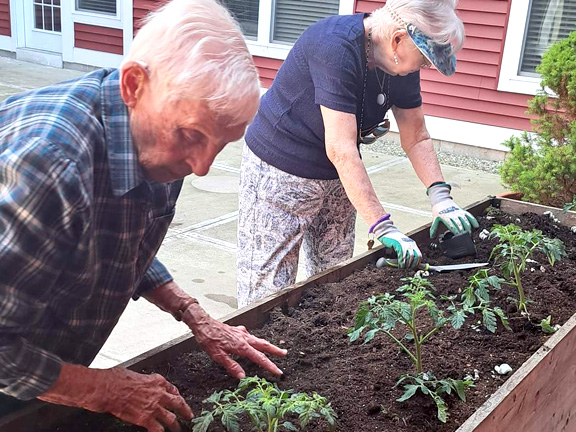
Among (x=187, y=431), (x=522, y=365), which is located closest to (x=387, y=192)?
(x=522, y=365)

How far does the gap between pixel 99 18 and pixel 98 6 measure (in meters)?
0.42

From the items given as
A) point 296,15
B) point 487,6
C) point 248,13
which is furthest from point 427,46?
point 248,13

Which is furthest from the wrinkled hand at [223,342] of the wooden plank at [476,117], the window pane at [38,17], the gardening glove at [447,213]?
the window pane at [38,17]

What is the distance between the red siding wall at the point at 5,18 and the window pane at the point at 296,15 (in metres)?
6.14

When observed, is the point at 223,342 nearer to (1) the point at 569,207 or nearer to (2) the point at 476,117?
(1) the point at 569,207

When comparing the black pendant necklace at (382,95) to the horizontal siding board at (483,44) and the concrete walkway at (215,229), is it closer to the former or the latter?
the concrete walkway at (215,229)

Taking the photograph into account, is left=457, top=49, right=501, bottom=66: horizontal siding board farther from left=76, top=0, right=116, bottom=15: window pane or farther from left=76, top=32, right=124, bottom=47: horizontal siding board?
left=76, top=0, right=116, bottom=15: window pane

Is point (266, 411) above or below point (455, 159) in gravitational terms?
above

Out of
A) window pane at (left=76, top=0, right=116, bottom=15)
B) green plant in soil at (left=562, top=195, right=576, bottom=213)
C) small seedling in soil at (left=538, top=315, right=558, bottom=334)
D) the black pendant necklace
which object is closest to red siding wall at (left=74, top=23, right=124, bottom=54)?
window pane at (left=76, top=0, right=116, bottom=15)

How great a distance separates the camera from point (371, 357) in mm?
2170

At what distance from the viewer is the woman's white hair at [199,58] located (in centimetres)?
129

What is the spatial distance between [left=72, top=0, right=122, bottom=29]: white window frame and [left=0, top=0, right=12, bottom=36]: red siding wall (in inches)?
74.1

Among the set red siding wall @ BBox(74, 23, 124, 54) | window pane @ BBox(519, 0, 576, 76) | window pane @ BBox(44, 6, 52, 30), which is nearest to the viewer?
window pane @ BBox(519, 0, 576, 76)

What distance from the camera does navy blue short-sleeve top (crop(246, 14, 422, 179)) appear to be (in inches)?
99.5
